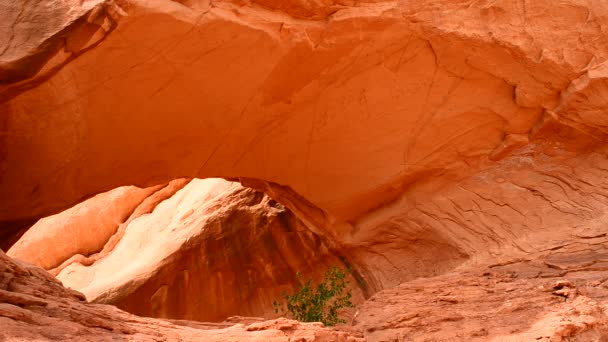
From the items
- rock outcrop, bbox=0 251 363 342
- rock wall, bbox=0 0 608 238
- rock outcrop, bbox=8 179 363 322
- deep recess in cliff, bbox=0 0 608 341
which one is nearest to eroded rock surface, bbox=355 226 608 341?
deep recess in cliff, bbox=0 0 608 341

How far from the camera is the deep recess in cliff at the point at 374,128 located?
673 centimetres

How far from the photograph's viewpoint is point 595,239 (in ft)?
24.2

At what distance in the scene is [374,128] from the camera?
334 inches

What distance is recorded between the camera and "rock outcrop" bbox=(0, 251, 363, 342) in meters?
4.57

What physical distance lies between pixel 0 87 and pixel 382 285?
187 inches

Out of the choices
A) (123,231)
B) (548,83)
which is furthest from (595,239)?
(123,231)

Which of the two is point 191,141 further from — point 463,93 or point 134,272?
point 134,272

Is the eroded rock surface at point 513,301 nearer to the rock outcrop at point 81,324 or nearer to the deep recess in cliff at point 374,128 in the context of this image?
the deep recess in cliff at point 374,128

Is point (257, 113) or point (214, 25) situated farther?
point (257, 113)

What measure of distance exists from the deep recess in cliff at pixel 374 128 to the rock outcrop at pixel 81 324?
0.36 meters

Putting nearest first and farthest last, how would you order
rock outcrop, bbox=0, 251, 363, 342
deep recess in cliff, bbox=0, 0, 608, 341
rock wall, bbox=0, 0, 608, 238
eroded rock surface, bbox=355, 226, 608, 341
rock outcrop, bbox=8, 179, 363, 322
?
rock outcrop, bbox=0, 251, 363, 342 → eroded rock surface, bbox=355, 226, 608, 341 → deep recess in cliff, bbox=0, 0, 608, 341 → rock wall, bbox=0, 0, 608, 238 → rock outcrop, bbox=8, 179, 363, 322

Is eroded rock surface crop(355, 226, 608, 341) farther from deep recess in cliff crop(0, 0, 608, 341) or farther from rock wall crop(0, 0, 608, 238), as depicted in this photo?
rock wall crop(0, 0, 608, 238)

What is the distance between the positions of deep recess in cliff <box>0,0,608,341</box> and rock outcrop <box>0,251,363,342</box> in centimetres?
36

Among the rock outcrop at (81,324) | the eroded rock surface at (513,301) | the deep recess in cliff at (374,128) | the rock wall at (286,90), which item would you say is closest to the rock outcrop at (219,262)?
the deep recess in cliff at (374,128)
